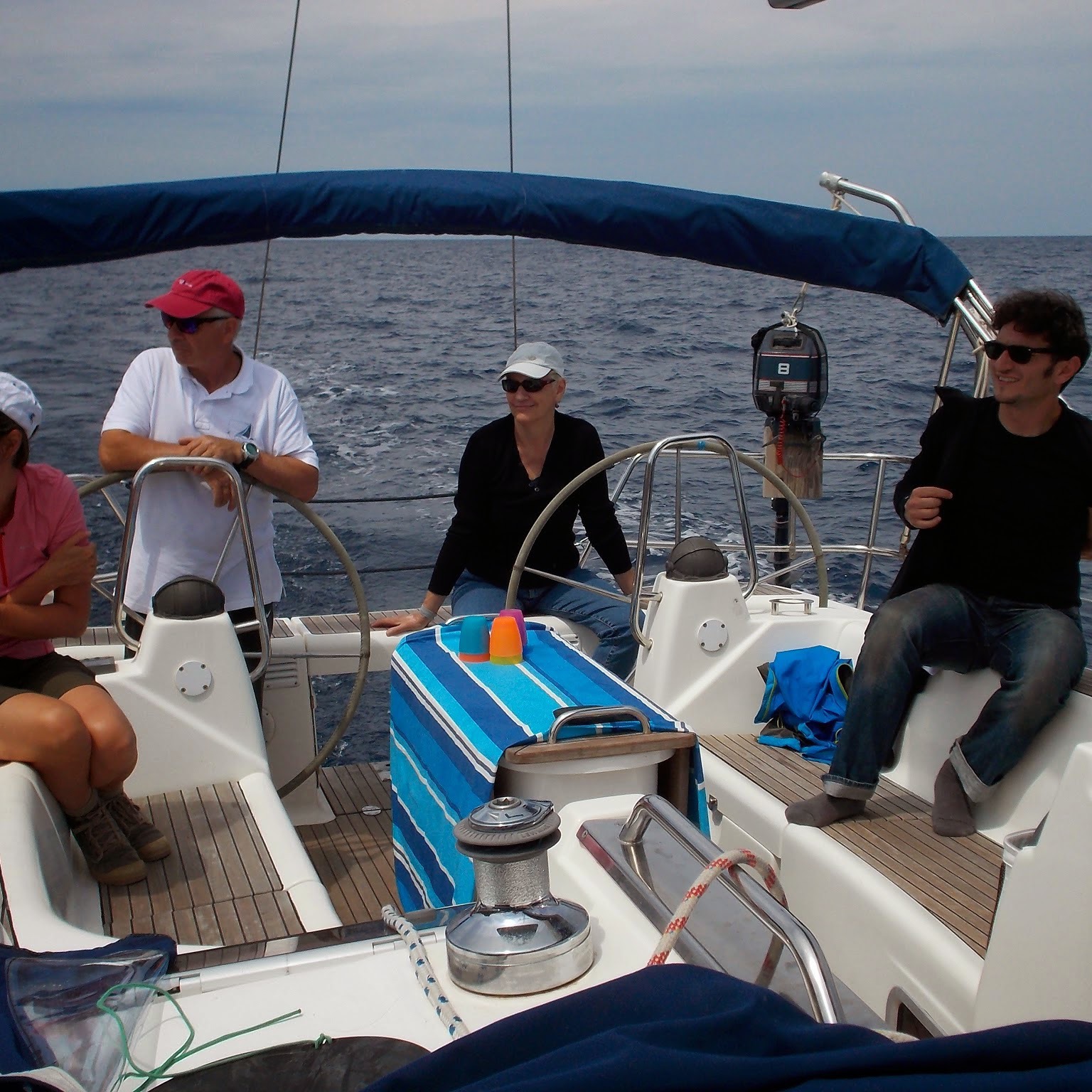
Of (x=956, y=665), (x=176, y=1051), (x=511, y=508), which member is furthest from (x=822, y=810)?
(x=176, y=1051)

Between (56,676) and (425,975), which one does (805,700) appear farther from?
(425,975)

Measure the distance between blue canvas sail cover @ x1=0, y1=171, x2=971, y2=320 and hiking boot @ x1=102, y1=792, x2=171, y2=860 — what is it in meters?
1.55

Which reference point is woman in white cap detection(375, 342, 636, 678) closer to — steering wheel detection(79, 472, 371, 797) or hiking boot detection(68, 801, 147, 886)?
steering wheel detection(79, 472, 371, 797)

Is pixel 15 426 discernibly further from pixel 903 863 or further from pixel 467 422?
pixel 467 422

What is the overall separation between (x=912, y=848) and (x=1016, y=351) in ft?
3.66

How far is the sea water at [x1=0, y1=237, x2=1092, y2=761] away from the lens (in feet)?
24.8

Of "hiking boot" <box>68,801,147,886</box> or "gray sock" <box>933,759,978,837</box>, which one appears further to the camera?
"gray sock" <box>933,759,978,837</box>

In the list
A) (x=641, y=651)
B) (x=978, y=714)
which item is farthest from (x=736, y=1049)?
(x=641, y=651)

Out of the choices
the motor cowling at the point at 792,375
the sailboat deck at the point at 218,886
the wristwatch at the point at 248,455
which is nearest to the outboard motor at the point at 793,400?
the motor cowling at the point at 792,375

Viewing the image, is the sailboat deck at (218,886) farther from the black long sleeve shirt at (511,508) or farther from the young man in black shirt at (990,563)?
the young man in black shirt at (990,563)

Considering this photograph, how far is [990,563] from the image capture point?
8.74ft

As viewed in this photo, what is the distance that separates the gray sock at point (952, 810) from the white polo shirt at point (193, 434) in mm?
1655

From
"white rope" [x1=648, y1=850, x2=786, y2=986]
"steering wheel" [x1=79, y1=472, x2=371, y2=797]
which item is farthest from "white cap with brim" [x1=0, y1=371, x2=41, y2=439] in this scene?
"white rope" [x1=648, y1=850, x2=786, y2=986]

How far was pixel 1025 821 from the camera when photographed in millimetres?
2605
